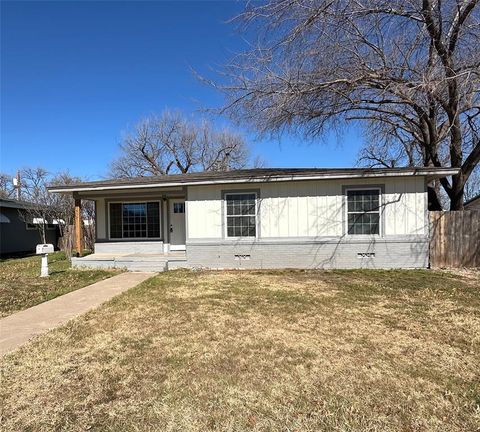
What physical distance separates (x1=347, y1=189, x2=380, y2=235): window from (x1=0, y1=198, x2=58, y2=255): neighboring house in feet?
51.5

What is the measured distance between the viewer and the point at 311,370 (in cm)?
372

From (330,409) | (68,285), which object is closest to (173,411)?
(330,409)

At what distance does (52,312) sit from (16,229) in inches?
668

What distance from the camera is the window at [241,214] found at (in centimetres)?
1144

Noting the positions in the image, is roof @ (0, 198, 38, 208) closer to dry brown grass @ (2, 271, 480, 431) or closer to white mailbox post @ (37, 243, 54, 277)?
white mailbox post @ (37, 243, 54, 277)

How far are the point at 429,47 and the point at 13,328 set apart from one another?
1184 cm

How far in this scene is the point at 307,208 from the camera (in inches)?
439

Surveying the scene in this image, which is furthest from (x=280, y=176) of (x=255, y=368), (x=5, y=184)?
(x=5, y=184)

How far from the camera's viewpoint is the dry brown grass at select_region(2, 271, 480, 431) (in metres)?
2.90

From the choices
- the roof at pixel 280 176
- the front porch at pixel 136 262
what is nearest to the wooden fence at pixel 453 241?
the roof at pixel 280 176

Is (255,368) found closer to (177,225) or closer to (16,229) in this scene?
(177,225)

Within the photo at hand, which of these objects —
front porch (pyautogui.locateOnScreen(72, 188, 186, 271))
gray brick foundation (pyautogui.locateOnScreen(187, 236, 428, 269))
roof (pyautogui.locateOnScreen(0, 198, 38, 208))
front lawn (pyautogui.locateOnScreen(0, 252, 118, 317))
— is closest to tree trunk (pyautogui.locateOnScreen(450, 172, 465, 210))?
gray brick foundation (pyautogui.locateOnScreen(187, 236, 428, 269))

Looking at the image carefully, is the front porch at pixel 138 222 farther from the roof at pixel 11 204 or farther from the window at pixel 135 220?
the roof at pixel 11 204

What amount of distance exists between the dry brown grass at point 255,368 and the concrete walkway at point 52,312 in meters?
0.35
